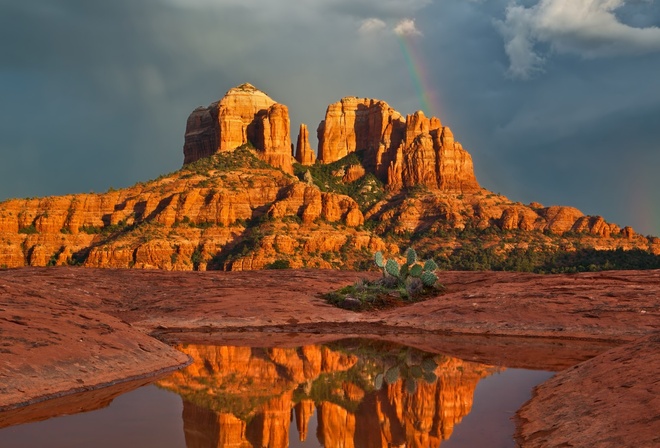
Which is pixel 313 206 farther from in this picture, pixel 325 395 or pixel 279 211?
pixel 325 395

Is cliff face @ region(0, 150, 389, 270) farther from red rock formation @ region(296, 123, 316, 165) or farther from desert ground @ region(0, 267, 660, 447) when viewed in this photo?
desert ground @ region(0, 267, 660, 447)

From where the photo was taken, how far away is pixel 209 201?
4953 inches

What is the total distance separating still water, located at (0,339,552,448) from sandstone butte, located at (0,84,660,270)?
87168mm

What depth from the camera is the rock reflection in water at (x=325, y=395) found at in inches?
471

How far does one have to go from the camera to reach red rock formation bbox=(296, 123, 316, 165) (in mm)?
183625

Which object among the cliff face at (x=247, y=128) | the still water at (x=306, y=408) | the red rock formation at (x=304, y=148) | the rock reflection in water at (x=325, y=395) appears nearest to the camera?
→ the still water at (x=306, y=408)

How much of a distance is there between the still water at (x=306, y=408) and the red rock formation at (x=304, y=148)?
165 m

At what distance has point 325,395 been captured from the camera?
15.3 meters

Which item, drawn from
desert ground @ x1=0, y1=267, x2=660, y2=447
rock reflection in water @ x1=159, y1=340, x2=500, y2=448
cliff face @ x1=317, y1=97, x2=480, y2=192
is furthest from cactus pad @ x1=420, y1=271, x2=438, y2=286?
cliff face @ x1=317, y1=97, x2=480, y2=192

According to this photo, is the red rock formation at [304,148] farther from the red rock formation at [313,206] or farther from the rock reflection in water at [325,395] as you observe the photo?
the rock reflection in water at [325,395]

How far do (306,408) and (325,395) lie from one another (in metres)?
1.34

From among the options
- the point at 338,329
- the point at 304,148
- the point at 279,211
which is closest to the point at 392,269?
the point at 338,329

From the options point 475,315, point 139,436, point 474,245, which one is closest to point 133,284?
point 475,315

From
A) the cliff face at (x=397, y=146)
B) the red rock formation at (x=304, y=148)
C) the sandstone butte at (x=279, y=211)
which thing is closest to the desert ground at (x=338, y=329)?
the sandstone butte at (x=279, y=211)
